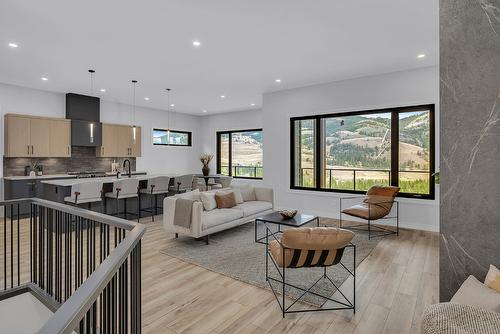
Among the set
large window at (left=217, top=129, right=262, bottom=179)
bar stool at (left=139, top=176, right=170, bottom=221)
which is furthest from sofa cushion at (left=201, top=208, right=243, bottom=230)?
large window at (left=217, top=129, right=262, bottom=179)

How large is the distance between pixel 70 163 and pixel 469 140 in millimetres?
8429

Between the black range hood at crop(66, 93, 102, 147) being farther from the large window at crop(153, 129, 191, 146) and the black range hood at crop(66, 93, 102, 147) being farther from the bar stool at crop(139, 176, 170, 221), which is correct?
the bar stool at crop(139, 176, 170, 221)

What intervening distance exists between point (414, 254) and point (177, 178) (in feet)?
16.7

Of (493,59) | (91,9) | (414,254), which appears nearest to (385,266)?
(414,254)

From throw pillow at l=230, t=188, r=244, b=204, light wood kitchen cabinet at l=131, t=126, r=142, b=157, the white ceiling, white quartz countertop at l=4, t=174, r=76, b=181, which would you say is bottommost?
throw pillow at l=230, t=188, r=244, b=204

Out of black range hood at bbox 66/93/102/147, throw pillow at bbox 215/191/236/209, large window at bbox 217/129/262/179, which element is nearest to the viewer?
throw pillow at bbox 215/191/236/209

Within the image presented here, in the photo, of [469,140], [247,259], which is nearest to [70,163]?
[247,259]

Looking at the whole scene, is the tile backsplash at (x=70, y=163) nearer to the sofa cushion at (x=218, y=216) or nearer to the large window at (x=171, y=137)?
the large window at (x=171, y=137)

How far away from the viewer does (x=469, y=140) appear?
2037 millimetres

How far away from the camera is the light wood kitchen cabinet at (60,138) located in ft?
22.9

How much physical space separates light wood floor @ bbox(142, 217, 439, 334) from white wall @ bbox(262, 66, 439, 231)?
64.4 inches

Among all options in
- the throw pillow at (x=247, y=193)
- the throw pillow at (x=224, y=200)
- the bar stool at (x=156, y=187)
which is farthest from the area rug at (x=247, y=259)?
the bar stool at (x=156, y=187)

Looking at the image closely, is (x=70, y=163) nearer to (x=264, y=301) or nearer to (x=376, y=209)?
(x=264, y=301)

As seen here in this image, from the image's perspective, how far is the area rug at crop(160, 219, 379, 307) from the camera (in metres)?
3.15
